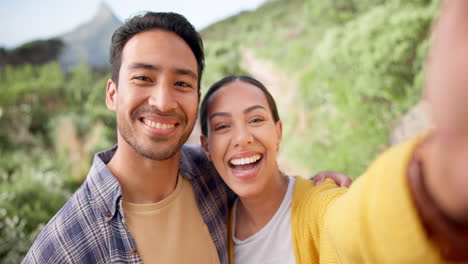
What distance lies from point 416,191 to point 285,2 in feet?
23.1

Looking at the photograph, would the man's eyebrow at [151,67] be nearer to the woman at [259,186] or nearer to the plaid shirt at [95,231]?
the woman at [259,186]

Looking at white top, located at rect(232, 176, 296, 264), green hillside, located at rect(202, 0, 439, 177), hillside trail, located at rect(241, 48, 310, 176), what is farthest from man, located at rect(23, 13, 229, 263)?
hillside trail, located at rect(241, 48, 310, 176)

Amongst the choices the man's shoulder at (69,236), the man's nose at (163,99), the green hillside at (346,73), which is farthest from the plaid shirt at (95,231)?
the green hillside at (346,73)

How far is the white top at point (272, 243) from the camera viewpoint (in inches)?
62.0

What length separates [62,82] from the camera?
600 cm

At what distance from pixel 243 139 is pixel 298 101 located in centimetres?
417

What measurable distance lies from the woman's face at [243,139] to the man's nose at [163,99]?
0.24 m

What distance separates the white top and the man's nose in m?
0.80

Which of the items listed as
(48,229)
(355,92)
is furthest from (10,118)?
(355,92)

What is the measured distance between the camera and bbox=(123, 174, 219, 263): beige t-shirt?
5.08 ft

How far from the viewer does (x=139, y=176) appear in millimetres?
1721

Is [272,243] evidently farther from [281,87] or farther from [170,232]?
[281,87]

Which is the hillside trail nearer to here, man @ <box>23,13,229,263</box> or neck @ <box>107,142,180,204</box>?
man @ <box>23,13,229,263</box>

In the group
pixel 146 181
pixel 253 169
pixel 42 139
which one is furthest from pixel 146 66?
pixel 42 139
